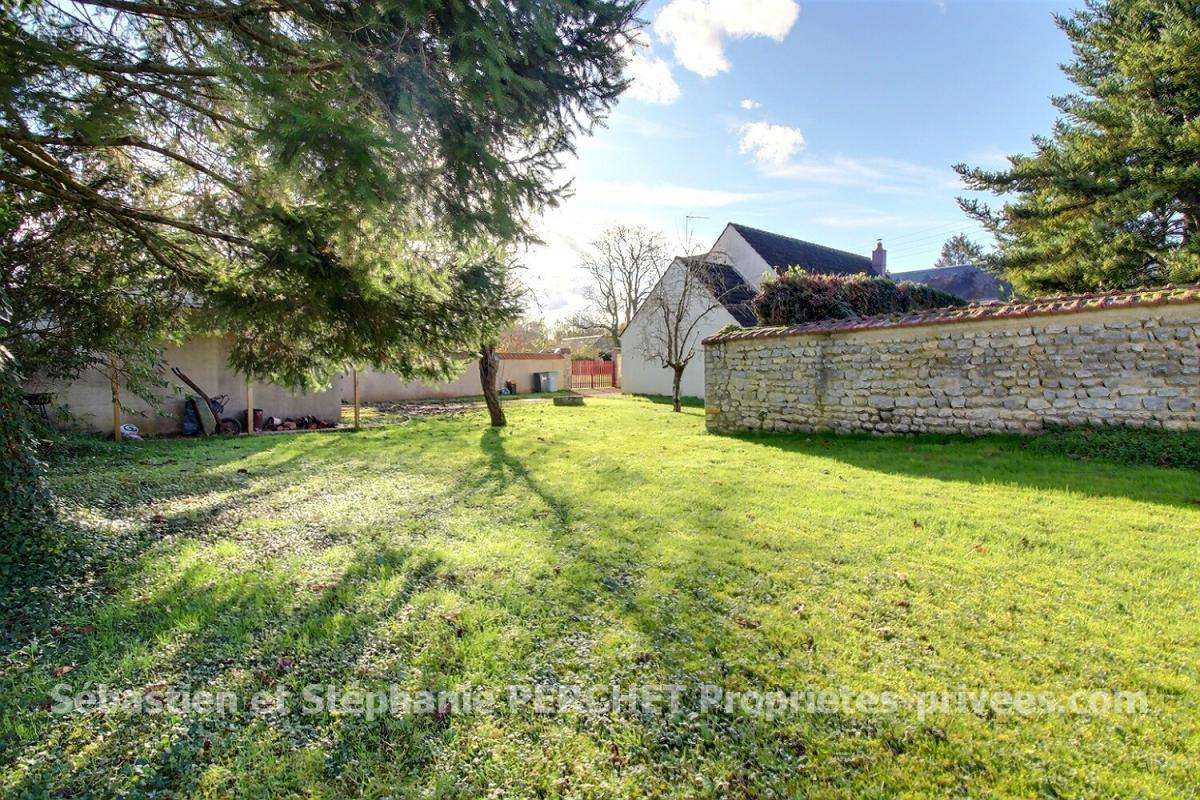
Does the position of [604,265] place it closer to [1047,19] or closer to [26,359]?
[1047,19]

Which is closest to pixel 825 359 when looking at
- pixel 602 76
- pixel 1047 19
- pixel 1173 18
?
pixel 602 76

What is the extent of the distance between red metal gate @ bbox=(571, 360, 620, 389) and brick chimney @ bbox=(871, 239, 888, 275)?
1494 cm

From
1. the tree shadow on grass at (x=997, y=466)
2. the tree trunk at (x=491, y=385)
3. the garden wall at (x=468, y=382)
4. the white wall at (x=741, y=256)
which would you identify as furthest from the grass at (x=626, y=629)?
the white wall at (x=741, y=256)

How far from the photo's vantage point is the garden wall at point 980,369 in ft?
20.9

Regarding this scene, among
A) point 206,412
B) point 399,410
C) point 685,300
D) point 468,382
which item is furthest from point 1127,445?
point 468,382

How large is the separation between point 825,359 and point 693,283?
9510 mm

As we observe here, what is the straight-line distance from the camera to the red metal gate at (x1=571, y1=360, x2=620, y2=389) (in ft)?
92.7

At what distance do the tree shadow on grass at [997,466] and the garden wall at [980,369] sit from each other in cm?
49

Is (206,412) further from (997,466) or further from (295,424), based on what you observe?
(997,466)

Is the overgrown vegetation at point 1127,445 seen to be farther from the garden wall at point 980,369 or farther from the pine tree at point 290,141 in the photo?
the pine tree at point 290,141

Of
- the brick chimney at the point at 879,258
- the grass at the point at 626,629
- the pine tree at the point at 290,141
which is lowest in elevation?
the grass at the point at 626,629

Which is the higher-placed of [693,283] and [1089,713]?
[693,283]

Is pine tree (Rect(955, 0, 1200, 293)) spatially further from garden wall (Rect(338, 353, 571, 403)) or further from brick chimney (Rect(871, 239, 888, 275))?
Result: garden wall (Rect(338, 353, 571, 403))

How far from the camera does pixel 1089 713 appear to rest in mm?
2141
